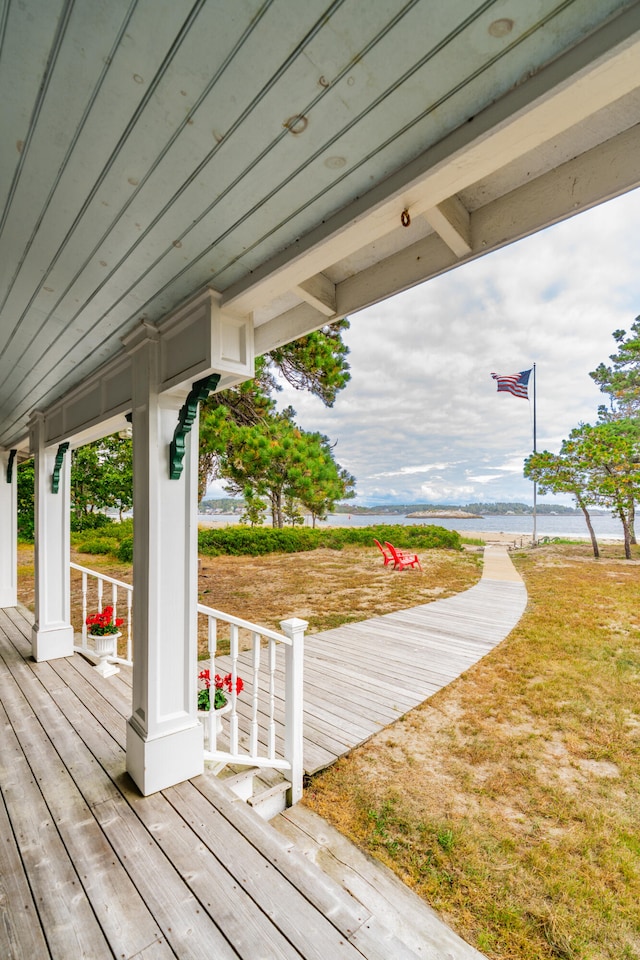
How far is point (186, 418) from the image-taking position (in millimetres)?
1733

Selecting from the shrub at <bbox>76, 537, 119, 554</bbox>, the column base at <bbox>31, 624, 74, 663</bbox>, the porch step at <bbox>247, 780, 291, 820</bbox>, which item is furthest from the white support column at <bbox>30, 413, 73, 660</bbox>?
the shrub at <bbox>76, 537, 119, 554</bbox>

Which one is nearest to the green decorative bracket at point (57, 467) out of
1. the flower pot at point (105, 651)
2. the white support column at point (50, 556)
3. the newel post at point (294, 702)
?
the white support column at point (50, 556)

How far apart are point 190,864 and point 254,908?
0.29m

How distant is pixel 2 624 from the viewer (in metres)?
4.28

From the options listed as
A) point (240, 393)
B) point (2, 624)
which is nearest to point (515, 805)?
point (2, 624)

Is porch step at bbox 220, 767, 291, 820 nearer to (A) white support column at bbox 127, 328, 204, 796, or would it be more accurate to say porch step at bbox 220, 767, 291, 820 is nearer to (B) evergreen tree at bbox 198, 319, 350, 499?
(A) white support column at bbox 127, 328, 204, 796

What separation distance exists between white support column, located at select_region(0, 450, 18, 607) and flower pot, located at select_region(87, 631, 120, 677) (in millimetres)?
2196

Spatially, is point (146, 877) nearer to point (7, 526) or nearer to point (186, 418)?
point (186, 418)

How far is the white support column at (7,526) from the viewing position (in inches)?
190

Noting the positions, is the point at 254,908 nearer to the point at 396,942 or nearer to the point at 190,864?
the point at 190,864

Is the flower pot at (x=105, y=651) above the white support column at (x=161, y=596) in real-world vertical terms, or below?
below

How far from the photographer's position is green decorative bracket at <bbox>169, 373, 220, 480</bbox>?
1.60m

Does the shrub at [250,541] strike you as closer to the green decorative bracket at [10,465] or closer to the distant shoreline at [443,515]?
the green decorative bracket at [10,465]

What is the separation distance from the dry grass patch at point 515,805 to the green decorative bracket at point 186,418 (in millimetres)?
1898
